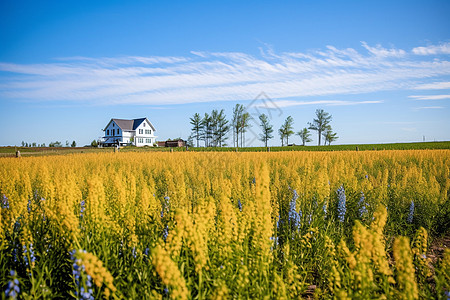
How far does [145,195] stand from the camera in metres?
3.96

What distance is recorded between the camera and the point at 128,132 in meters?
69.6

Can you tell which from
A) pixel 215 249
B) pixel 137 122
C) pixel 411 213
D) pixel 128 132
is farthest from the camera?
pixel 137 122

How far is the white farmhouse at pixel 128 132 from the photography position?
6825 cm

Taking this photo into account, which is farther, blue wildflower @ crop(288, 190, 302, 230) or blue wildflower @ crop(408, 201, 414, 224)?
blue wildflower @ crop(408, 201, 414, 224)

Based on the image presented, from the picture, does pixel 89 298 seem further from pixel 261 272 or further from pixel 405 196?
pixel 405 196

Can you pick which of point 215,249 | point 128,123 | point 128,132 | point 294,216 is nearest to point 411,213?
point 294,216

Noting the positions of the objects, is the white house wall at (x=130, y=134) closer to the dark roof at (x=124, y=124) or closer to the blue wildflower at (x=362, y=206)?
the dark roof at (x=124, y=124)

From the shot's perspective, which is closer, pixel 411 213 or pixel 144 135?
pixel 411 213

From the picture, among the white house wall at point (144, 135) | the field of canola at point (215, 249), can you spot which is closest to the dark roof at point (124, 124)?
the white house wall at point (144, 135)

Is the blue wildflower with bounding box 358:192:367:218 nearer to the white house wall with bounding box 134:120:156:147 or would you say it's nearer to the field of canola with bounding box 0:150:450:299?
the field of canola with bounding box 0:150:450:299

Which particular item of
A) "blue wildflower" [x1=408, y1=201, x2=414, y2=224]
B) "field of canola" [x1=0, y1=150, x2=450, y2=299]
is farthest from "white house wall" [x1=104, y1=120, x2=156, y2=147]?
"blue wildflower" [x1=408, y1=201, x2=414, y2=224]

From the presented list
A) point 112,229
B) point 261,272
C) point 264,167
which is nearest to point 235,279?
point 261,272

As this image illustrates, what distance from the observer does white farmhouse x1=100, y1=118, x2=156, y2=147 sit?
68.2m

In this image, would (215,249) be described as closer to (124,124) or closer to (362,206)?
(362,206)
